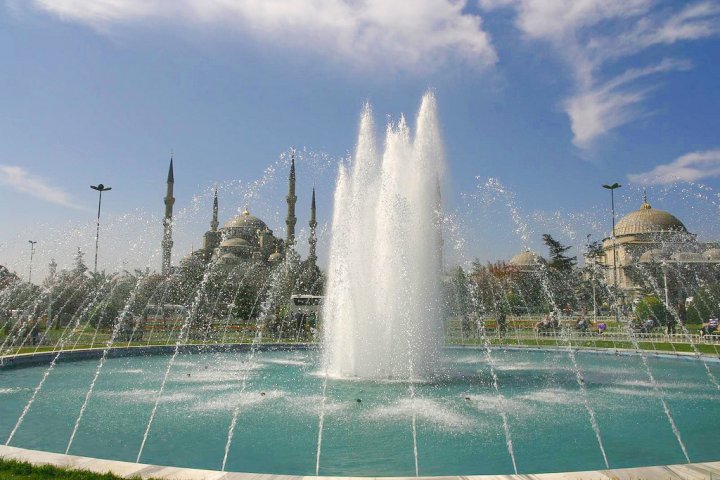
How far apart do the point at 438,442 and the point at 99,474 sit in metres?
3.82

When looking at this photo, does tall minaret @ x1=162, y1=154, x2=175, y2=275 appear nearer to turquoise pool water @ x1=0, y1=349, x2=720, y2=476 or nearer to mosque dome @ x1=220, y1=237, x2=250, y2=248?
mosque dome @ x1=220, y1=237, x2=250, y2=248

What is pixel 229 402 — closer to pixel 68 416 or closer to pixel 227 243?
pixel 68 416

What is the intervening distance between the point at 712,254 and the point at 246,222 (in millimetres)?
54677

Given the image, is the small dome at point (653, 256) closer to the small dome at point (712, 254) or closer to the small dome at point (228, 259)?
the small dome at point (712, 254)

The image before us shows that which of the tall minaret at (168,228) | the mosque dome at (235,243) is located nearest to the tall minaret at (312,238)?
the mosque dome at (235,243)

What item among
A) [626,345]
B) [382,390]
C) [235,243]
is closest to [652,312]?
[626,345]

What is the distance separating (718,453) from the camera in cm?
649

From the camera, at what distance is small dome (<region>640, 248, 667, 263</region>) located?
58.4 m

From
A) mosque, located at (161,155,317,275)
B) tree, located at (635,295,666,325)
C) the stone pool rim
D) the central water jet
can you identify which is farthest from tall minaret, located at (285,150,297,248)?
the stone pool rim

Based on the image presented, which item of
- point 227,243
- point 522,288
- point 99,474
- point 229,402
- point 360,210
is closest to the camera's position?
point 99,474

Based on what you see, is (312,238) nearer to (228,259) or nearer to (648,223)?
(228,259)

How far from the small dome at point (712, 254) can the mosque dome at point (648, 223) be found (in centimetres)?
806

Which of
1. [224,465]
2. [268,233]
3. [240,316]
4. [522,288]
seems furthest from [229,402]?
[268,233]

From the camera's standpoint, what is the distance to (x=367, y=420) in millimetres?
7973
